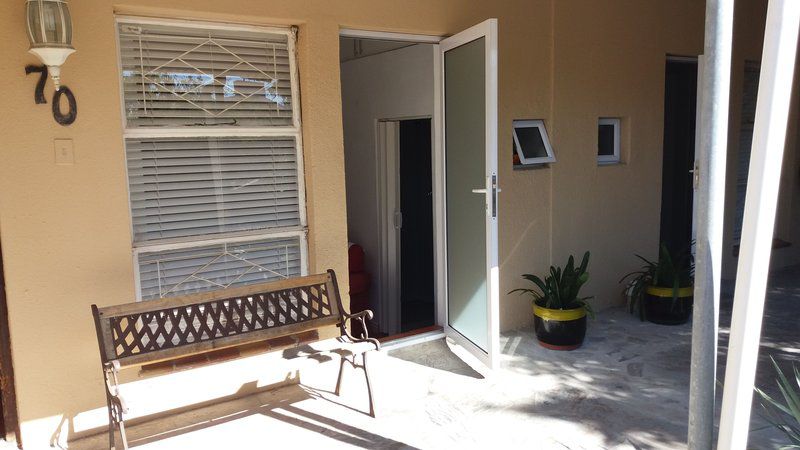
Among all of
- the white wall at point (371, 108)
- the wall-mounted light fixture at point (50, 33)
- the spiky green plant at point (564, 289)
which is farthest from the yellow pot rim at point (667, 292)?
the wall-mounted light fixture at point (50, 33)

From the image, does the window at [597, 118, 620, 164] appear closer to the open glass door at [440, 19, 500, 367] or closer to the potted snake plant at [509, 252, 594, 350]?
the potted snake plant at [509, 252, 594, 350]

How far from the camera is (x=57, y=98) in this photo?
3324 mm

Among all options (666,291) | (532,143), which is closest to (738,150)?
(666,291)

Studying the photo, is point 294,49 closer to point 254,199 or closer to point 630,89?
point 254,199

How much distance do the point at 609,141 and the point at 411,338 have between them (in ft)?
8.62

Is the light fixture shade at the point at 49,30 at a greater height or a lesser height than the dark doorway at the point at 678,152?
greater

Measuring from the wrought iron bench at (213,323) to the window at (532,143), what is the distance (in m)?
2.04

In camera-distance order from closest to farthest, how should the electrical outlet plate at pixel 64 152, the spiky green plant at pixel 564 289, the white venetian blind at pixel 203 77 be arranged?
the electrical outlet plate at pixel 64 152 < the white venetian blind at pixel 203 77 < the spiky green plant at pixel 564 289

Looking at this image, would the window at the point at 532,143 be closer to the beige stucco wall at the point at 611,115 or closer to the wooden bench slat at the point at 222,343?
the beige stucco wall at the point at 611,115

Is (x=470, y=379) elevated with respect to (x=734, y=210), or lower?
lower

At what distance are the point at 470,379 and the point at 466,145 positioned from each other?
1616 millimetres

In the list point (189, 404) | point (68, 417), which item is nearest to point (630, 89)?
point (189, 404)

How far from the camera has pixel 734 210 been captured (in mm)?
6824

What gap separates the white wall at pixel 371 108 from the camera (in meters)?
5.40
